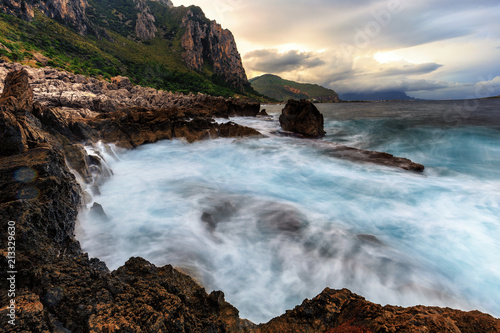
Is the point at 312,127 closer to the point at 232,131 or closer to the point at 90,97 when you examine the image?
the point at 232,131

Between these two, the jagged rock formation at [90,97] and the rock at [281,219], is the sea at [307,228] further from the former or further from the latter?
the jagged rock formation at [90,97]

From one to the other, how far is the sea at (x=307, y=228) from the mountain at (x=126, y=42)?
1446 inches

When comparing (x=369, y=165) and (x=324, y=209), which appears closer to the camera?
(x=324, y=209)

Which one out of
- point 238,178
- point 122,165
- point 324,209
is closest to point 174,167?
point 122,165

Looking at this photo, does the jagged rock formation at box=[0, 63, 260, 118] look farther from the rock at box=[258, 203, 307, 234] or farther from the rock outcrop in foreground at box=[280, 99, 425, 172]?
the rock at box=[258, 203, 307, 234]

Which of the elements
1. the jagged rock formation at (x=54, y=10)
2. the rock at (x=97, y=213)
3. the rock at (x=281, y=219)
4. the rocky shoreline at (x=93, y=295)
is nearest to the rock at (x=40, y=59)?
the jagged rock formation at (x=54, y=10)

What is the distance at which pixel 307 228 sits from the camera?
669cm

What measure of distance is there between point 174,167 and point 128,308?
1068cm

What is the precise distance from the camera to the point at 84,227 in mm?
5863

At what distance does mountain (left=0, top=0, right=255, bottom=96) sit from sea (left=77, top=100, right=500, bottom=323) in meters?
36.7

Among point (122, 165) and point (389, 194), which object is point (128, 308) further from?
point (122, 165)

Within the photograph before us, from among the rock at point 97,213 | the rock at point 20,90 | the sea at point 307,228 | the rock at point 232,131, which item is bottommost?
the sea at point 307,228

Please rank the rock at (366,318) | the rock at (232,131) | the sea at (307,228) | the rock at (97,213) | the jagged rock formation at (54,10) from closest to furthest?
the rock at (366,318) < the sea at (307,228) < the rock at (97,213) < the rock at (232,131) < the jagged rock formation at (54,10)

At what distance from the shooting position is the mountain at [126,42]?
4194 cm
